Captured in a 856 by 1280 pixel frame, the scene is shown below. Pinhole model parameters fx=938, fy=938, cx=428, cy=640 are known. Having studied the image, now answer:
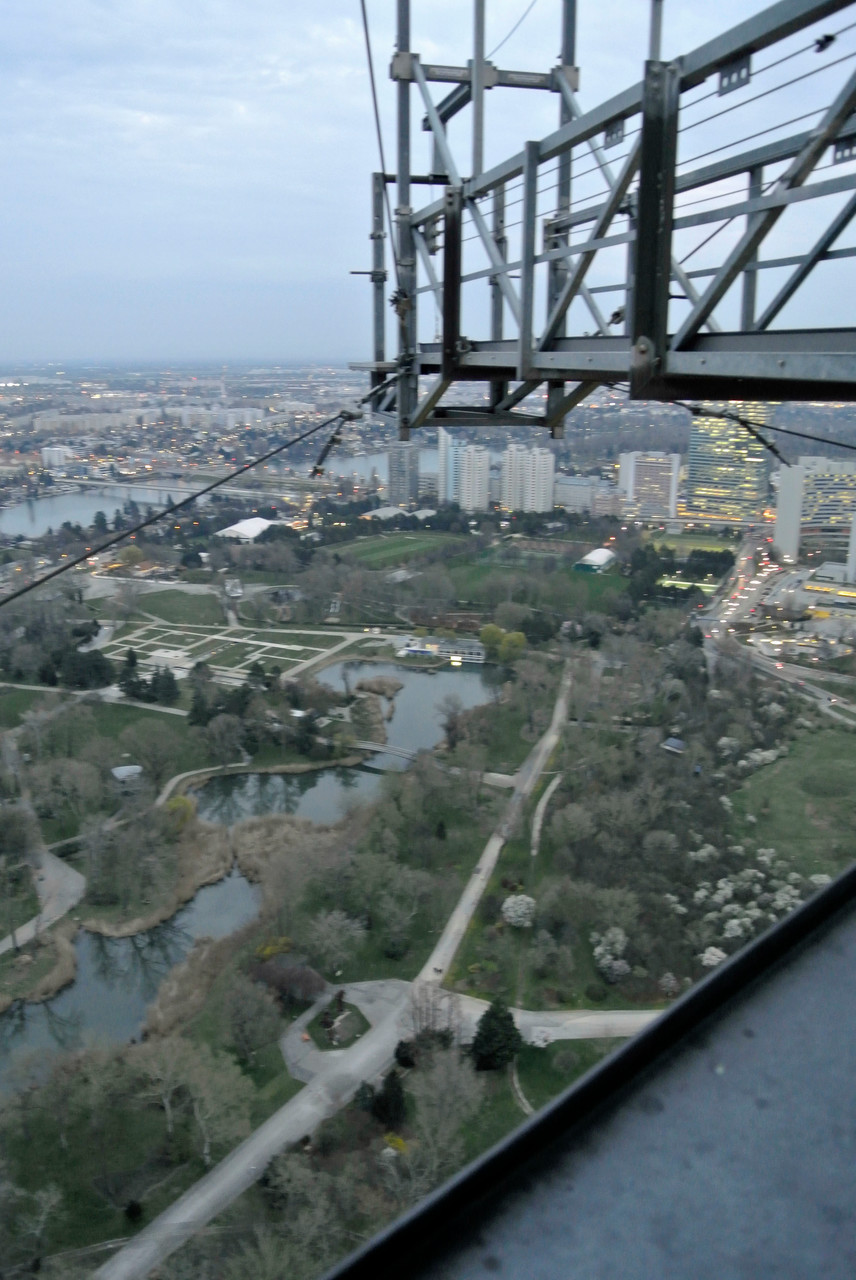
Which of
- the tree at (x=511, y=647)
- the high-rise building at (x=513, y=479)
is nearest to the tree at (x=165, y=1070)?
the tree at (x=511, y=647)

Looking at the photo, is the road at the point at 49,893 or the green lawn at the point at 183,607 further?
the green lawn at the point at 183,607

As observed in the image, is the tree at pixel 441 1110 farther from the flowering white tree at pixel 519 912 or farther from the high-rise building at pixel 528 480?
the high-rise building at pixel 528 480

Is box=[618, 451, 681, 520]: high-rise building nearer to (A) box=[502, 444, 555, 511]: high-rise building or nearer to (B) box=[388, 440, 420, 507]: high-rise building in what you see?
(A) box=[502, 444, 555, 511]: high-rise building

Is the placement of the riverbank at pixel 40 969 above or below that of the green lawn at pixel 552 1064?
below

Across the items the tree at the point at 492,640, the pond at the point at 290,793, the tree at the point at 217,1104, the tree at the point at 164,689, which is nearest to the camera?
the tree at the point at 217,1104

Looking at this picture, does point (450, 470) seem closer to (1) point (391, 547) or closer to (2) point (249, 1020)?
(1) point (391, 547)

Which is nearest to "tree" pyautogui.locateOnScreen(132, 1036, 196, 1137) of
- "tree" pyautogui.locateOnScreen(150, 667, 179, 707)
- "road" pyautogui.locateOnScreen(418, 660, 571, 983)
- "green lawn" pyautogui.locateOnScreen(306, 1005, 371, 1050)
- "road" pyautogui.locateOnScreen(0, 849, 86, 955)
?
"green lawn" pyautogui.locateOnScreen(306, 1005, 371, 1050)
